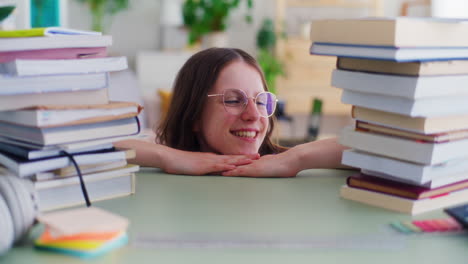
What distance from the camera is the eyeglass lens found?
5.21ft

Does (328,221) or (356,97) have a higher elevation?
(356,97)

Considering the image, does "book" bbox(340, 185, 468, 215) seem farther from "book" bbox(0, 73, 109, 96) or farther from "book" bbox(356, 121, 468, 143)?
"book" bbox(0, 73, 109, 96)

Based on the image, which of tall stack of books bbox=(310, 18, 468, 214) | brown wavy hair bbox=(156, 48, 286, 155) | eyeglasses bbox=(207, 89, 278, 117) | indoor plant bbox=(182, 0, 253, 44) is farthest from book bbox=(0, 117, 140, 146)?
indoor plant bbox=(182, 0, 253, 44)

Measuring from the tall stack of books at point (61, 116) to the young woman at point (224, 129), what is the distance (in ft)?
0.91

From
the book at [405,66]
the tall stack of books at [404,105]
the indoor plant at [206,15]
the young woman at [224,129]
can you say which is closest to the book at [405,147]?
the tall stack of books at [404,105]

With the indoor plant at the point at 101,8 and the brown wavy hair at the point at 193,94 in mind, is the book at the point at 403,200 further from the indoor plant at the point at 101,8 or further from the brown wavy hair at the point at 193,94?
the indoor plant at the point at 101,8

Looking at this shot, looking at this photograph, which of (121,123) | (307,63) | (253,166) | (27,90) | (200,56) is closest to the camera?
(27,90)

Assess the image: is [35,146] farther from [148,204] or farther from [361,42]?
[361,42]

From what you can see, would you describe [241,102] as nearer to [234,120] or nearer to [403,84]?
[234,120]

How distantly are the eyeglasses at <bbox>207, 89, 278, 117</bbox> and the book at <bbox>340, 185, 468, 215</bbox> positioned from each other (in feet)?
1.82

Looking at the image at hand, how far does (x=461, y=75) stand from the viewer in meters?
0.98

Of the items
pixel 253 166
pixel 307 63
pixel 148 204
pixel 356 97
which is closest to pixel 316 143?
pixel 253 166

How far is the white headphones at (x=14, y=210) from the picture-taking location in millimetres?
732

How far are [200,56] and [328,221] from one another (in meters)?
1.07
